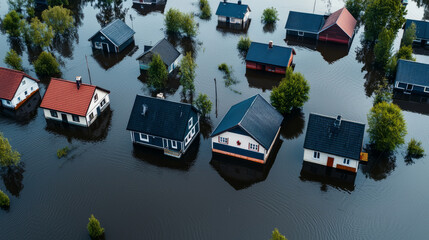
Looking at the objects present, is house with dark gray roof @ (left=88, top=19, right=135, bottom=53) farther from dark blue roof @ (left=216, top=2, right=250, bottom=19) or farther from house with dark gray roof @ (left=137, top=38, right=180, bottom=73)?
dark blue roof @ (left=216, top=2, right=250, bottom=19)

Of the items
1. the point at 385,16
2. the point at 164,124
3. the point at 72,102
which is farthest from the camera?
the point at 385,16

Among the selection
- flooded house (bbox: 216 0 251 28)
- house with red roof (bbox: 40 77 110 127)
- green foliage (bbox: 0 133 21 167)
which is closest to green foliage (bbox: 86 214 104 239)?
green foliage (bbox: 0 133 21 167)

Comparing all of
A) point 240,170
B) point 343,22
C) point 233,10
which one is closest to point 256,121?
point 240,170

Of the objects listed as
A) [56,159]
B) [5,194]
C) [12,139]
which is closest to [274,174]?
[56,159]

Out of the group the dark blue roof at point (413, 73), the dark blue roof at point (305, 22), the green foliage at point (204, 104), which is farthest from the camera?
the dark blue roof at point (305, 22)

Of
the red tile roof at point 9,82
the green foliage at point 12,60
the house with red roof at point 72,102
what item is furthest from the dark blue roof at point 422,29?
the green foliage at point 12,60

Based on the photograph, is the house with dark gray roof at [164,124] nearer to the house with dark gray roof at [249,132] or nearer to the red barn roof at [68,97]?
the house with dark gray roof at [249,132]

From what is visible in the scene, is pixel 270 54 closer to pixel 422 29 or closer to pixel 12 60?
pixel 422 29

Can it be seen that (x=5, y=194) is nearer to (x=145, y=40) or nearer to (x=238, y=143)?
(x=238, y=143)
